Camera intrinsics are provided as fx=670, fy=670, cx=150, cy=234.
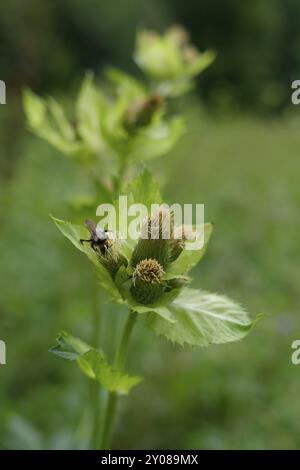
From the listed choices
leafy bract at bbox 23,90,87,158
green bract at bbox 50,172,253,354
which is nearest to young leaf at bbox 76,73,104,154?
leafy bract at bbox 23,90,87,158

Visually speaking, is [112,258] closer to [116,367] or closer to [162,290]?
[162,290]

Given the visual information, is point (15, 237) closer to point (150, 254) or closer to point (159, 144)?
point (159, 144)

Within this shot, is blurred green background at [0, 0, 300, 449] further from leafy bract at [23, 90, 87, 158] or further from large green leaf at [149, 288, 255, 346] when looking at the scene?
large green leaf at [149, 288, 255, 346]

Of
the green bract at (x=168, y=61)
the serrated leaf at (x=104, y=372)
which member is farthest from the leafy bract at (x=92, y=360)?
the green bract at (x=168, y=61)

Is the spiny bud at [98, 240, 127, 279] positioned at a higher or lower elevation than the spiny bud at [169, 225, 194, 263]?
lower

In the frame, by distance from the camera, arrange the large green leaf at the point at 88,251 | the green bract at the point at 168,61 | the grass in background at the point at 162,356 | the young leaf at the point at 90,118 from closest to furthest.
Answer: the large green leaf at the point at 88,251
the young leaf at the point at 90,118
the grass in background at the point at 162,356
the green bract at the point at 168,61

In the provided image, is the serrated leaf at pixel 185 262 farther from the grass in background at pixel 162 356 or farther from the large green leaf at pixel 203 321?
the grass in background at pixel 162 356

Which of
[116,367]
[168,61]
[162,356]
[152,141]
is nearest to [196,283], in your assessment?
[162,356]
